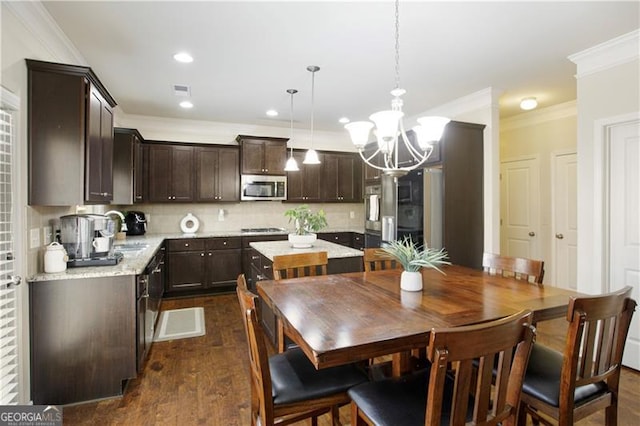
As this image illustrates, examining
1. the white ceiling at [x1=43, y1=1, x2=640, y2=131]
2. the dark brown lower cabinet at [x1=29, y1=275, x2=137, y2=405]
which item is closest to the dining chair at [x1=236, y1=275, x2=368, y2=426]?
the dark brown lower cabinet at [x1=29, y1=275, x2=137, y2=405]

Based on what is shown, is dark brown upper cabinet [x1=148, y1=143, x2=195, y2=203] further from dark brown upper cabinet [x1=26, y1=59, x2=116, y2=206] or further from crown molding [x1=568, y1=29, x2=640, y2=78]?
crown molding [x1=568, y1=29, x2=640, y2=78]

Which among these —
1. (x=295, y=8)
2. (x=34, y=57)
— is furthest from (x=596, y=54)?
(x=34, y=57)

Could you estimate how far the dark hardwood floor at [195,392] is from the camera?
2150 mm

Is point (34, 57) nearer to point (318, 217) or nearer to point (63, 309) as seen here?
point (63, 309)

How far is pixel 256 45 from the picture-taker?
9.32 feet

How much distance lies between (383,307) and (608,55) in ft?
10.2

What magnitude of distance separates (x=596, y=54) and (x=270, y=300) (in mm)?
3481

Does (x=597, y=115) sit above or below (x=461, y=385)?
above

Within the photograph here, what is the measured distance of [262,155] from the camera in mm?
5395

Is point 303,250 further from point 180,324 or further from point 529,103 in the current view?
point 529,103

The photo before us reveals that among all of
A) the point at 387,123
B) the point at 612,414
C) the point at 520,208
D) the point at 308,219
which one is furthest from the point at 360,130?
the point at 520,208

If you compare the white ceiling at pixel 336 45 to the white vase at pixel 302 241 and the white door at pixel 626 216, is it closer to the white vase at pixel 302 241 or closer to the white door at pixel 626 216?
the white door at pixel 626 216

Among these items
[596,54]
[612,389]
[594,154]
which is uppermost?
[596,54]

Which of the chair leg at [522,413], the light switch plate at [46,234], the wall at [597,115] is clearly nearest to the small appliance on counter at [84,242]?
the light switch plate at [46,234]
